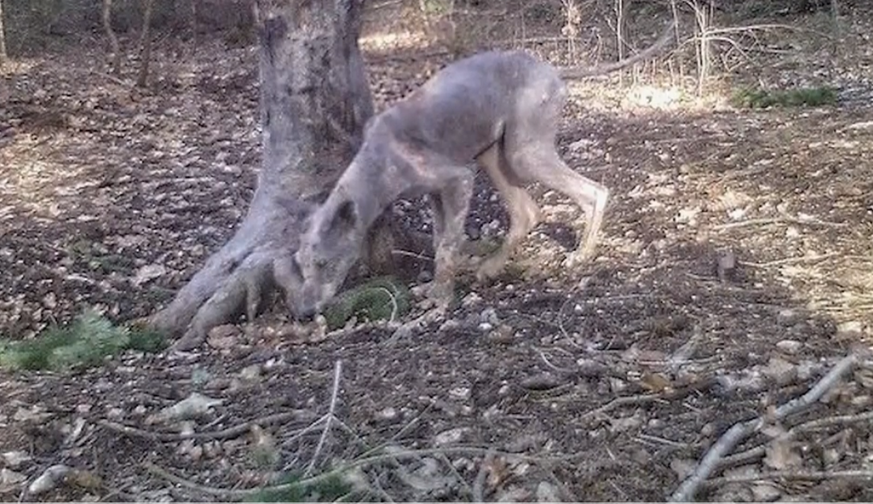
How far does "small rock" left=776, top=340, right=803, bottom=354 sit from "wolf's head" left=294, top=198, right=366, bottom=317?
217 cm

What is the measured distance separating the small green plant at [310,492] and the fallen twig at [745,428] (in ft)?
3.57

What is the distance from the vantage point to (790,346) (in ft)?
14.5

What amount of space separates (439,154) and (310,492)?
239cm

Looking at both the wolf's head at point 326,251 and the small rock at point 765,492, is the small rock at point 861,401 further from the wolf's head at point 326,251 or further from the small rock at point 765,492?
the wolf's head at point 326,251

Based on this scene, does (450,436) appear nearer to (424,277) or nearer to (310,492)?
(310,492)

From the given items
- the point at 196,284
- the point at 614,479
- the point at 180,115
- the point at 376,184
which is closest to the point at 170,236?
the point at 196,284

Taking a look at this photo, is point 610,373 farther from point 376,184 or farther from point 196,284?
point 196,284

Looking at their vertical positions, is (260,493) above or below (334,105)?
below

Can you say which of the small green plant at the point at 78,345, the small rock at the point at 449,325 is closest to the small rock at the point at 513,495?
the small rock at the point at 449,325

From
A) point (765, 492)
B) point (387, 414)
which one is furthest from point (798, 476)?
point (387, 414)

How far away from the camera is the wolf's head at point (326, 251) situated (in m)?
5.55

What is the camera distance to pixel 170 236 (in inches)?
282

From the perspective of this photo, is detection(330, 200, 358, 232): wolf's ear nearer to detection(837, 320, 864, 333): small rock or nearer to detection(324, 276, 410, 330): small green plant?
detection(324, 276, 410, 330): small green plant

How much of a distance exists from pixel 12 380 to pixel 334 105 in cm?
215
